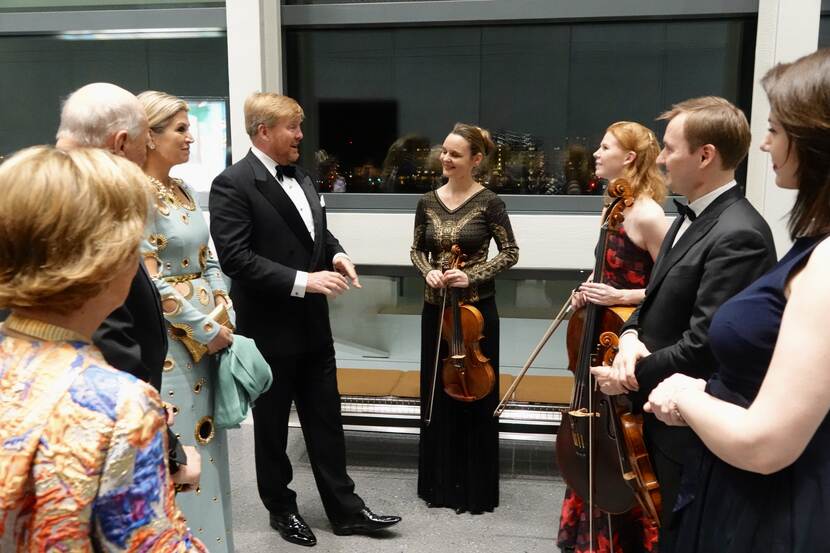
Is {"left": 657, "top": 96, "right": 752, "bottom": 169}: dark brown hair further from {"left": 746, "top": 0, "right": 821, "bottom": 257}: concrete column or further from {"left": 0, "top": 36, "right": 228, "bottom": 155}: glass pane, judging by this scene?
{"left": 0, "top": 36, "right": 228, "bottom": 155}: glass pane

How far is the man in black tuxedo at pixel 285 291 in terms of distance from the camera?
2611 mm

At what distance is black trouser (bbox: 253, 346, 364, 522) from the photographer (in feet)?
9.30

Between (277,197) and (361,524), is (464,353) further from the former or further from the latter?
(277,197)

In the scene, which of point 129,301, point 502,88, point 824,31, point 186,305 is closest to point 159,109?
point 186,305

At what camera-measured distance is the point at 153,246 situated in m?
1.97

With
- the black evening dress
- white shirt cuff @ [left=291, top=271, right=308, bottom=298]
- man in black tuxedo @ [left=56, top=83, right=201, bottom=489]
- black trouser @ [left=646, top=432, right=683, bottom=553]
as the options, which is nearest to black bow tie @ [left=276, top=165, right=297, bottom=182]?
white shirt cuff @ [left=291, top=271, right=308, bottom=298]

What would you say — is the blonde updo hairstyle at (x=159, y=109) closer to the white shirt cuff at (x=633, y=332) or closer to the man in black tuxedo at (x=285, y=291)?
the man in black tuxedo at (x=285, y=291)

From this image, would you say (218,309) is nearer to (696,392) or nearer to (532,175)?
(696,392)

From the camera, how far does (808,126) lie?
44.0 inches

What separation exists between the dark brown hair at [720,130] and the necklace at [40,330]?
62.1 inches

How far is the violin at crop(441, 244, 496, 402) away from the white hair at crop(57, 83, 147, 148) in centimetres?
162

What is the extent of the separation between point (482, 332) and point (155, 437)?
2.21 m

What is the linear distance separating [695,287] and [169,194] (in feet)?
4.96

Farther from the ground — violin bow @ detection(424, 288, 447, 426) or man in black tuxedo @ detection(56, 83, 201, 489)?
man in black tuxedo @ detection(56, 83, 201, 489)
